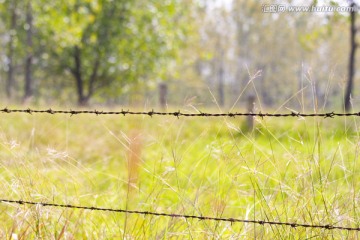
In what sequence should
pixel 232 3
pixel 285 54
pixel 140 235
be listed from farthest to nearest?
1. pixel 285 54
2. pixel 232 3
3. pixel 140 235

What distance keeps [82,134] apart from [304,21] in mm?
67430

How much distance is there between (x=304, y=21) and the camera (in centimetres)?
7219

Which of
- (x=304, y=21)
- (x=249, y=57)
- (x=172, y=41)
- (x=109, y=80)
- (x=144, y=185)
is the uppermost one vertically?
(x=304, y=21)

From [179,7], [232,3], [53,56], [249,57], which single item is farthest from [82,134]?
[249,57]

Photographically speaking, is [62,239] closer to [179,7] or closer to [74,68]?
[179,7]

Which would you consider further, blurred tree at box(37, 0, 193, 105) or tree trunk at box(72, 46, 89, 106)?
tree trunk at box(72, 46, 89, 106)

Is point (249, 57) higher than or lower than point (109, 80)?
higher

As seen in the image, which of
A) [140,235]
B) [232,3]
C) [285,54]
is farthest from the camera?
[285,54]

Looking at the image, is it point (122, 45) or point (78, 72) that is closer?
point (122, 45)

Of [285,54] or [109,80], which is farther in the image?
[285,54]

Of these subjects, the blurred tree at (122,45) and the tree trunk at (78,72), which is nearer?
the blurred tree at (122,45)

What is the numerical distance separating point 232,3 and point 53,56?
45.1 metres

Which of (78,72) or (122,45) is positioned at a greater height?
(122,45)

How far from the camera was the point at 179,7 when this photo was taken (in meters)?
22.2
